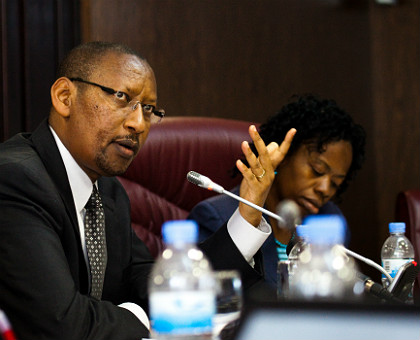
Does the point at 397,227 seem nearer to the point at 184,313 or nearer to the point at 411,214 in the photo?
the point at 411,214

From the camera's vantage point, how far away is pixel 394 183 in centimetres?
364

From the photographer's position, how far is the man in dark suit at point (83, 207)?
1.30 metres

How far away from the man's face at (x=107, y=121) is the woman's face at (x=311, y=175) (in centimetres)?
84

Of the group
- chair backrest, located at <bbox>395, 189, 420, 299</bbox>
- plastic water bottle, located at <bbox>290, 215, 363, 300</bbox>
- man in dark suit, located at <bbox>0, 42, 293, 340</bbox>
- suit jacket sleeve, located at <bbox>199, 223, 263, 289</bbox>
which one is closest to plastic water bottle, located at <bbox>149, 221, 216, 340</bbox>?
plastic water bottle, located at <bbox>290, 215, 363, 300</bbox>

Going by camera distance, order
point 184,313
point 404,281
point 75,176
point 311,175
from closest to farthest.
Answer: point 184,313 < point 404,281 < point 75,176 < point 311,175

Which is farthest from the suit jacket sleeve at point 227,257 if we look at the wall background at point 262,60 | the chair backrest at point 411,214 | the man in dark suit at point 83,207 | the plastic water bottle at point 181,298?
the wall background at point 262,60

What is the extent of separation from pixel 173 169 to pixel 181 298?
A: 5.57ft

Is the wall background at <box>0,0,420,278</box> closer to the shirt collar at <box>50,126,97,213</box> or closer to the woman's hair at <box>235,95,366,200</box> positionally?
the woman's hair at <box>235,95,366,200</box>

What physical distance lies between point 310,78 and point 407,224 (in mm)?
1183

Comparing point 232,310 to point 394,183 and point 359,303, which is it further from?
point 394,183

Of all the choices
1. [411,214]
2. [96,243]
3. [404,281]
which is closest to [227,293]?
[404,281]

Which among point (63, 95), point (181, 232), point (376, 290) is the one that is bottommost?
point (376, 290)

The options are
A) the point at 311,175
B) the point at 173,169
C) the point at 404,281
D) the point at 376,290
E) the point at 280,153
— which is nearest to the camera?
the point at 376,290

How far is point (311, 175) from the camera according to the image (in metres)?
2.42
